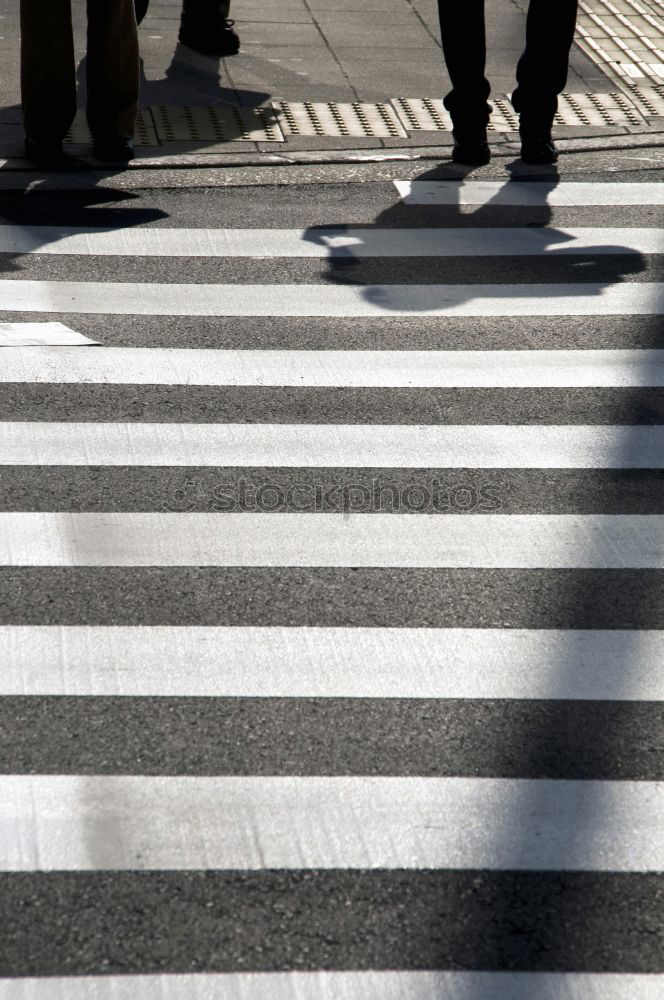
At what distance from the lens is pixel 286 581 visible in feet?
12.0

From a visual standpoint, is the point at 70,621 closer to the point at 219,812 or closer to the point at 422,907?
the point at 219,812

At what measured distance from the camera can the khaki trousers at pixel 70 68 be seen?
680 centimetres

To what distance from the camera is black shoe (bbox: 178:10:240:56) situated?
28.2 feet

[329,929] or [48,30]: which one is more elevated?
[48,30]

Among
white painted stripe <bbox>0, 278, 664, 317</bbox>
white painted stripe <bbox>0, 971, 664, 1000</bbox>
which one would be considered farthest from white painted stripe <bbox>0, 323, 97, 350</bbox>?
white painted stripe <bbox>0, 971, 664, 1000</bbox>

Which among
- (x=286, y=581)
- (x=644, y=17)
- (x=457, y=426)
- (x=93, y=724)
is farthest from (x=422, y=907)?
(x=644, y=17)

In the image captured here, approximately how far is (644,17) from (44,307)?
639 centimetres

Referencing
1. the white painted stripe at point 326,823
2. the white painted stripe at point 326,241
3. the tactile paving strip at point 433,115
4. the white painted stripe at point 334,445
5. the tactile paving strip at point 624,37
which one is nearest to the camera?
the white painted stripe at point 326,823

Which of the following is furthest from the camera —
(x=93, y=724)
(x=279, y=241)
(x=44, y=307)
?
(x=279, y=241)

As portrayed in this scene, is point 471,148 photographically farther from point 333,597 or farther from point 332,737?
point 332,737

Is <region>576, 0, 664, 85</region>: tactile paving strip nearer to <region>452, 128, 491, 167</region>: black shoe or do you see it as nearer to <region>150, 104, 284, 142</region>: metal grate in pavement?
<region>452, 128, 491, 167</region>: black shoe

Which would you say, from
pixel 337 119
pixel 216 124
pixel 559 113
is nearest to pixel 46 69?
pixel 216 124

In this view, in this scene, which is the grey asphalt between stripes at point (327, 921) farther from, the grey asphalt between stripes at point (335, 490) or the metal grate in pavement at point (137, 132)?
the metal grate in pavement at point (137, 132)

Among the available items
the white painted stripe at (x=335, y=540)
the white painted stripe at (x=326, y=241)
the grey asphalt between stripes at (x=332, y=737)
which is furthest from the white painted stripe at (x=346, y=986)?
the white painted stripe at (x=326, y=241)
